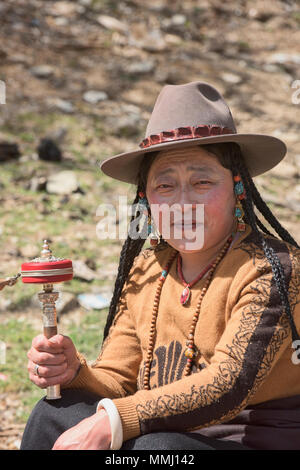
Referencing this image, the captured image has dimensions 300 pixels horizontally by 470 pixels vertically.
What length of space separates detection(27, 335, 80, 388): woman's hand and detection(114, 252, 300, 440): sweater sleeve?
36cm

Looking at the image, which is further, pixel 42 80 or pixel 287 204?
pixel 42 80

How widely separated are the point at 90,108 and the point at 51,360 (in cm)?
775

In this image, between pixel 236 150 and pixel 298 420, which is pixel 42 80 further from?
pixel 298 420

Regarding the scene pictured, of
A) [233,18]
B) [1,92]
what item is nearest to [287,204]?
[1,92]

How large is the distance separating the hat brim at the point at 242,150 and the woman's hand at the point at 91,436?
3.34ft

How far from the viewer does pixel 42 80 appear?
10188mm

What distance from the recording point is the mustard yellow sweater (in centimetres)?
203

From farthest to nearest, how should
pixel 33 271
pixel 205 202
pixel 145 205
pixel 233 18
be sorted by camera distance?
pixel 233 18 → pixel 145 205 → pixel 205 202 → pixel 33 271

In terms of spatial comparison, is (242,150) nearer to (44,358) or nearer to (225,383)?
(225,383)

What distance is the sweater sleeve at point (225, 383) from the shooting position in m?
2.02

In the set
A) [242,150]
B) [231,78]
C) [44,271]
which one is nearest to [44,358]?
[44,271]

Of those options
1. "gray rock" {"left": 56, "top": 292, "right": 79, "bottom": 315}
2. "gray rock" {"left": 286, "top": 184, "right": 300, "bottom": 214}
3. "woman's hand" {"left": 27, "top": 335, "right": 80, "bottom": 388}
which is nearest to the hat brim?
"woman's hand" {"left": 27, "top": 335, "right": 80, "bottom": 388}

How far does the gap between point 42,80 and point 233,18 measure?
16.2 ft

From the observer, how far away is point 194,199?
230cm
